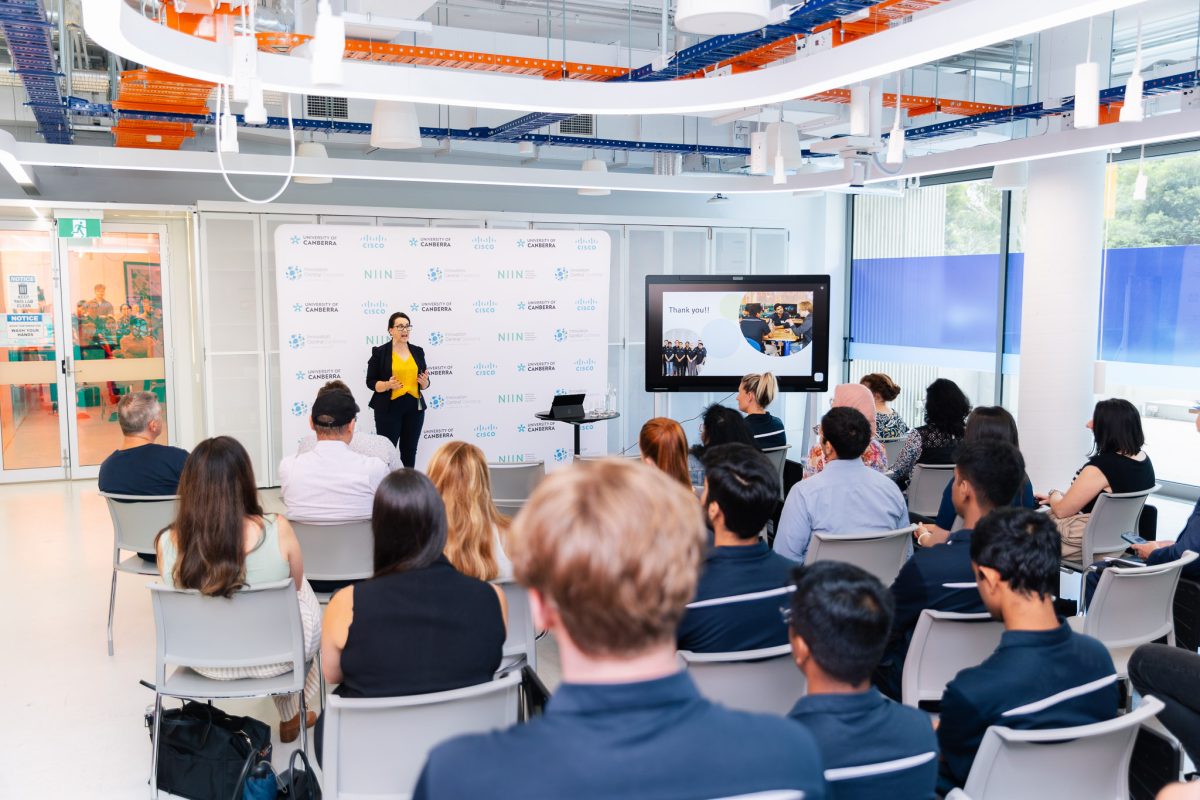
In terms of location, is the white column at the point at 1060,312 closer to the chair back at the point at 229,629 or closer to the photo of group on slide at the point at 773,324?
the photo of group on slide at the point at 773,324

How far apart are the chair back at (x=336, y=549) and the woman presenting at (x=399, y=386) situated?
11.3 feet

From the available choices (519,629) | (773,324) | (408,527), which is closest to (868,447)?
(519,629)

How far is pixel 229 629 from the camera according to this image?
10.0 feet

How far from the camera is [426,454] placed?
8477 mm

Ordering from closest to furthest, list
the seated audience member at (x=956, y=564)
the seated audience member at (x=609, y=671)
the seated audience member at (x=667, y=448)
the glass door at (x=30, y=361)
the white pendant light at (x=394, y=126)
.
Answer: the seated audience member at (x=609, y=671) < the seated audience member at (x=956, y=564) < the seated audience member at (x=667, y=448) < the white pendant light at (x=394, y=126) < the glass door at (x=30, y=361)

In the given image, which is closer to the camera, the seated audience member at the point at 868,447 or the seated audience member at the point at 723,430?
the seated audience member at the point at 723,430

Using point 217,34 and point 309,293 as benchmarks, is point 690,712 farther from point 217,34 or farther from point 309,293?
point 309,293

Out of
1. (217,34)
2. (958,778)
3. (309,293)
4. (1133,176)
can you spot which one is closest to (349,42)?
(217,34)

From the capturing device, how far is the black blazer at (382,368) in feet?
24.3

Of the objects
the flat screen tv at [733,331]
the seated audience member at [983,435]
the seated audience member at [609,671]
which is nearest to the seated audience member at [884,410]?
the seated audience member at [983,435]

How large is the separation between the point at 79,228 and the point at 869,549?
7514 mm

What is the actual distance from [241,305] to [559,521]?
26.3 feet

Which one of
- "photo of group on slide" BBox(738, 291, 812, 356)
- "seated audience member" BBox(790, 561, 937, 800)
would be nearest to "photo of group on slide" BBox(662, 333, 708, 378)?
"photo of group on slide" BBox(738, 291, 812, 356)

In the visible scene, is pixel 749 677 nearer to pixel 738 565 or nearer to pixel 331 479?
pixel 738 565
